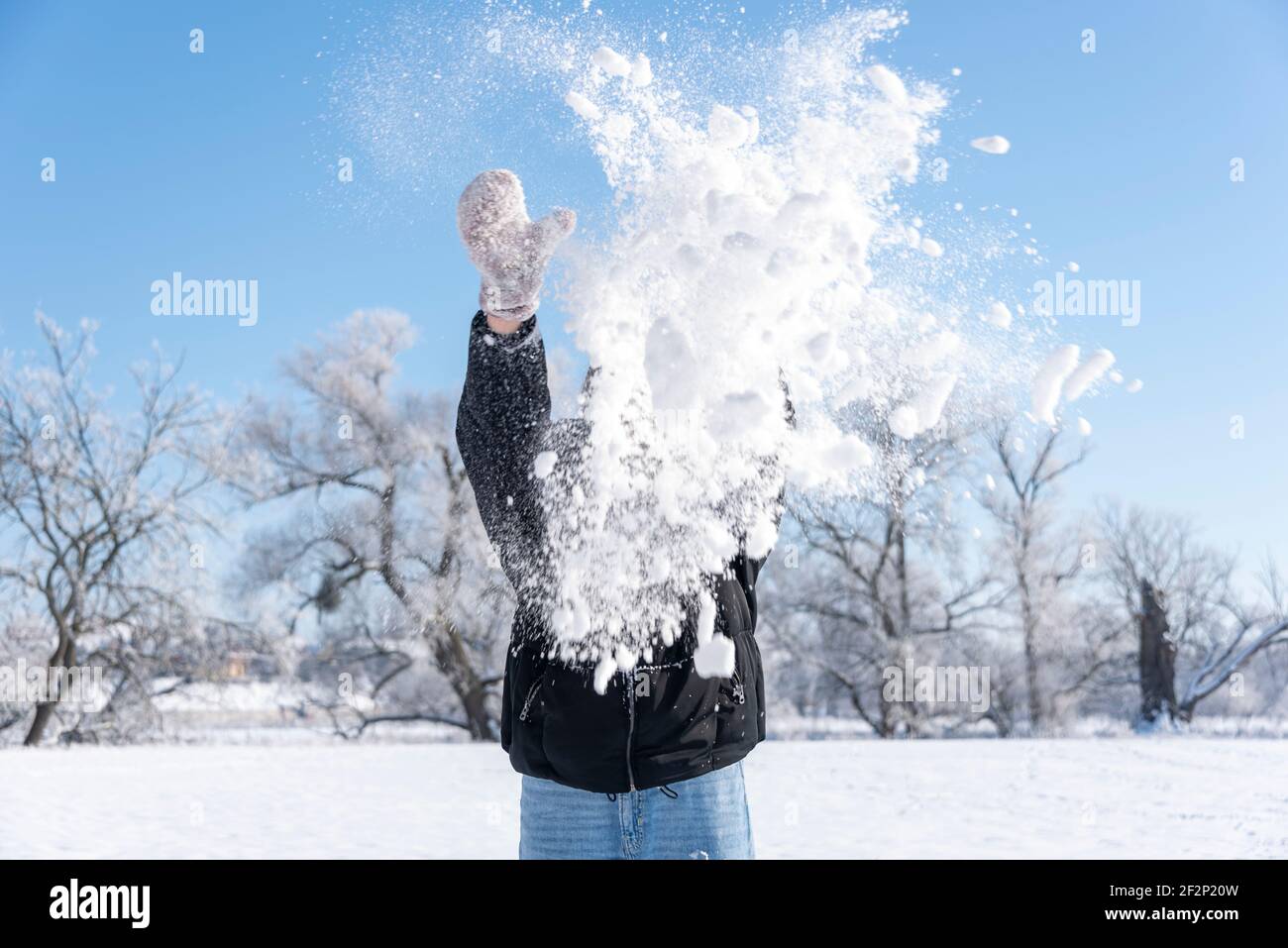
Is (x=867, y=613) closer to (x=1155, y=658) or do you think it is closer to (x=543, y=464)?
(x=1155, y=658)

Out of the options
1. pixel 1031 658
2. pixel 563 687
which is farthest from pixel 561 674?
pixel 1031 658

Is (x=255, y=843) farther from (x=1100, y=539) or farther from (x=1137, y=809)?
(x=1100, y=539)

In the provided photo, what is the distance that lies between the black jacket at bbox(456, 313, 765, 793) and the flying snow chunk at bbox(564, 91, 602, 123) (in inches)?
33.1

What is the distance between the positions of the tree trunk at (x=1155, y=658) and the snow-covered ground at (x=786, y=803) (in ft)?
23.1

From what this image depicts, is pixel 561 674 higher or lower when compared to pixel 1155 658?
higher

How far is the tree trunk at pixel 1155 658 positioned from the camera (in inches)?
613

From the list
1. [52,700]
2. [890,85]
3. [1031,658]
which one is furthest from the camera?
[1031,658]

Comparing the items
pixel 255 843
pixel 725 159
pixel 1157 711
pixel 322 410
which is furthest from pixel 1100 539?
pixel 725 159

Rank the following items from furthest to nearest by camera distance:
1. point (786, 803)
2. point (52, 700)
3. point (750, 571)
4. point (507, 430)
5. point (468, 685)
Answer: point (468, 685), point (52, 700), point (786, 803), point (750, 571), point (507, 430)

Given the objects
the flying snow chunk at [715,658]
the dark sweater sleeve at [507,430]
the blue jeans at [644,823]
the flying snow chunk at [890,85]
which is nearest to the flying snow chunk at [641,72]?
the flying snow chunk at [890,85]

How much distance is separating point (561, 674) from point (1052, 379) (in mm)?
1331

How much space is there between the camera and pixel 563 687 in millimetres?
1670

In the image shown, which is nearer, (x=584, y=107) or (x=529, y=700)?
(x=529, y=700)

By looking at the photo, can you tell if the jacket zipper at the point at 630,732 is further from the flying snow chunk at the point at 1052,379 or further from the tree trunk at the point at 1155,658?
the tree trunk at the point at 1155,658
